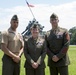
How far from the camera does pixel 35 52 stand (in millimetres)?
7387

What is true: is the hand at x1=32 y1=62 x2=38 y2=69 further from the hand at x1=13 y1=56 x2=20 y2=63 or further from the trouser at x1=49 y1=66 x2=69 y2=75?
the trouser at x1=49 y1=66 x2=69 y2=75

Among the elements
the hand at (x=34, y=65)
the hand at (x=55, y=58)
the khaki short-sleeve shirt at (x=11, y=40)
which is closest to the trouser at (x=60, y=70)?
the hand at (x=55, y=58)

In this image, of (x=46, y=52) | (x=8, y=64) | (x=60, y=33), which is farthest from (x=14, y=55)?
(x=60, y=33)

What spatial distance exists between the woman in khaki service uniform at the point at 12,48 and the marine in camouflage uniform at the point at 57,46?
2.43 ft

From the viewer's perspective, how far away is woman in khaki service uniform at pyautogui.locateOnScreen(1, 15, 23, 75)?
7.50 meters

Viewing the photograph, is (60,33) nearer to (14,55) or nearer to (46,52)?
(46,52)

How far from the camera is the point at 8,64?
24.9ft

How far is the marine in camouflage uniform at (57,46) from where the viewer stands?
25.1 feet

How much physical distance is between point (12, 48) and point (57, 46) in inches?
43.3

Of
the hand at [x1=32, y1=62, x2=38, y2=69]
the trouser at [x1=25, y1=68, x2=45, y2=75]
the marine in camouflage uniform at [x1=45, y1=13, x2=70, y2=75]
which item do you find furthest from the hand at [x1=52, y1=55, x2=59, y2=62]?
the hand at [x1=32, y1=62, x2=38, y2=69]

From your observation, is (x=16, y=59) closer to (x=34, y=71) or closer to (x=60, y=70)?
(x=34, y=71)

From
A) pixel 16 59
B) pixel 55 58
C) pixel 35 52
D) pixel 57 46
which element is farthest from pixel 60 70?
pixel 16 59

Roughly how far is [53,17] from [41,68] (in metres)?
1.29

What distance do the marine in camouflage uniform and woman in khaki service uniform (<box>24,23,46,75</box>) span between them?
31cm
